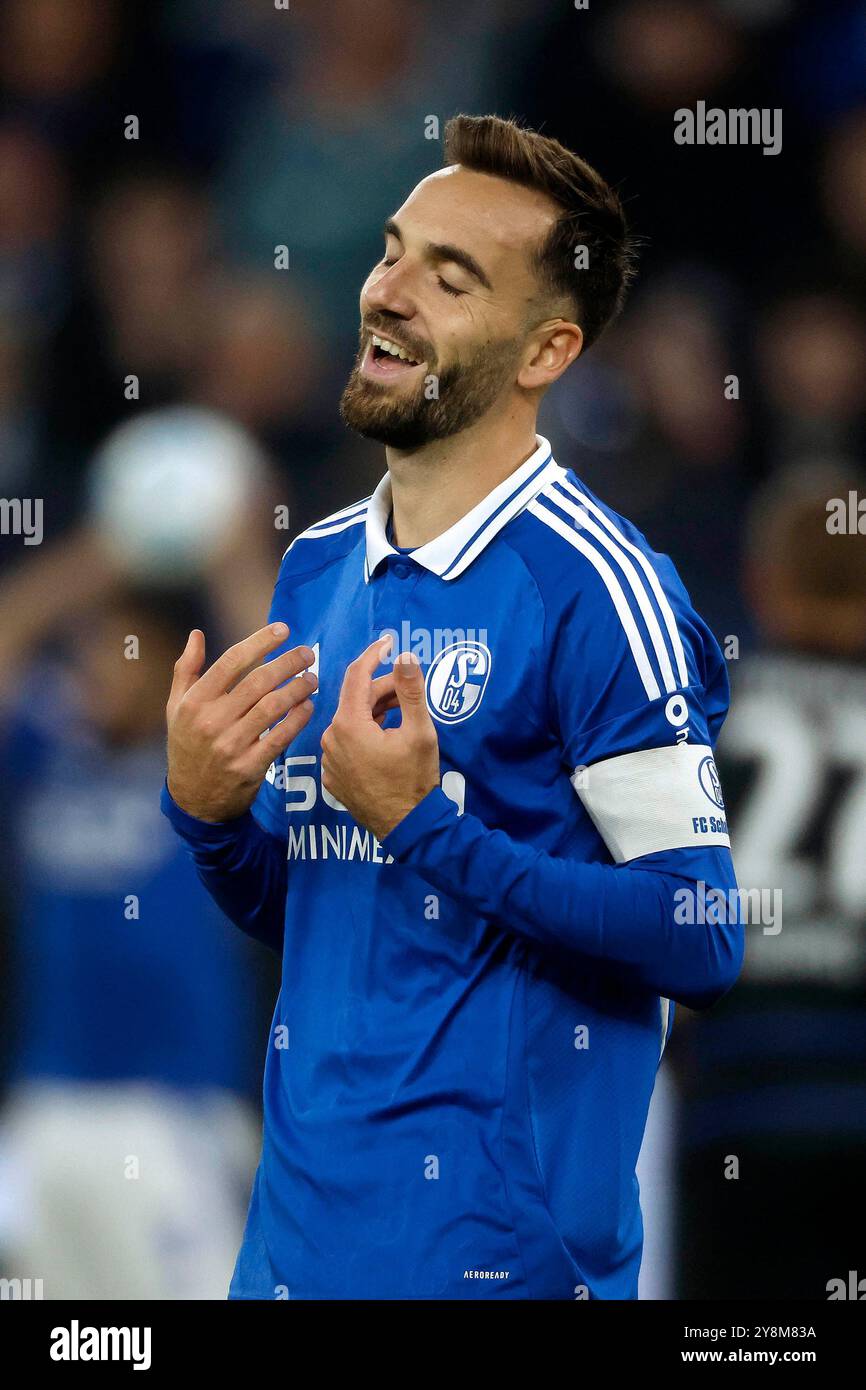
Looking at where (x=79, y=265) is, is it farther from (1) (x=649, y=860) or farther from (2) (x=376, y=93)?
(1) (x=649, y=860)

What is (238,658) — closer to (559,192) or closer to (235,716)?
(235,716)

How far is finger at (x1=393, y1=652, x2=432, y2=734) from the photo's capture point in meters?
1.71

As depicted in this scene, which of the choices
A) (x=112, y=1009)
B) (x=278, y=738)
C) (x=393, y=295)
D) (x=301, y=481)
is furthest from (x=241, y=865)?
(x=301, y=481)

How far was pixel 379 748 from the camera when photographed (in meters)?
1.72

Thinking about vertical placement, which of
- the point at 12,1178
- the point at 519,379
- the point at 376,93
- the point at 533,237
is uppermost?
the point at 376,93

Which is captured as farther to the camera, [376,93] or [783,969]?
[376,93]

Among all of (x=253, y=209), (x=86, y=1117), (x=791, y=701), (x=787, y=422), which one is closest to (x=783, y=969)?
(x=791, y=701)

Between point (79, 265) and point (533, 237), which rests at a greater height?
point (79, 265)

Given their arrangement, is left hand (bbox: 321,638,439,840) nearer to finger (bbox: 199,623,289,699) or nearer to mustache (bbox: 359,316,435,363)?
finger (bbox: 199,623,289,699)

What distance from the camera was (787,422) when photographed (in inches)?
125

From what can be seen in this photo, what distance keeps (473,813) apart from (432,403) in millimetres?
484

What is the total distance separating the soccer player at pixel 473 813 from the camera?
175cm

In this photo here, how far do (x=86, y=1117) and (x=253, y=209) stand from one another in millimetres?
1815
